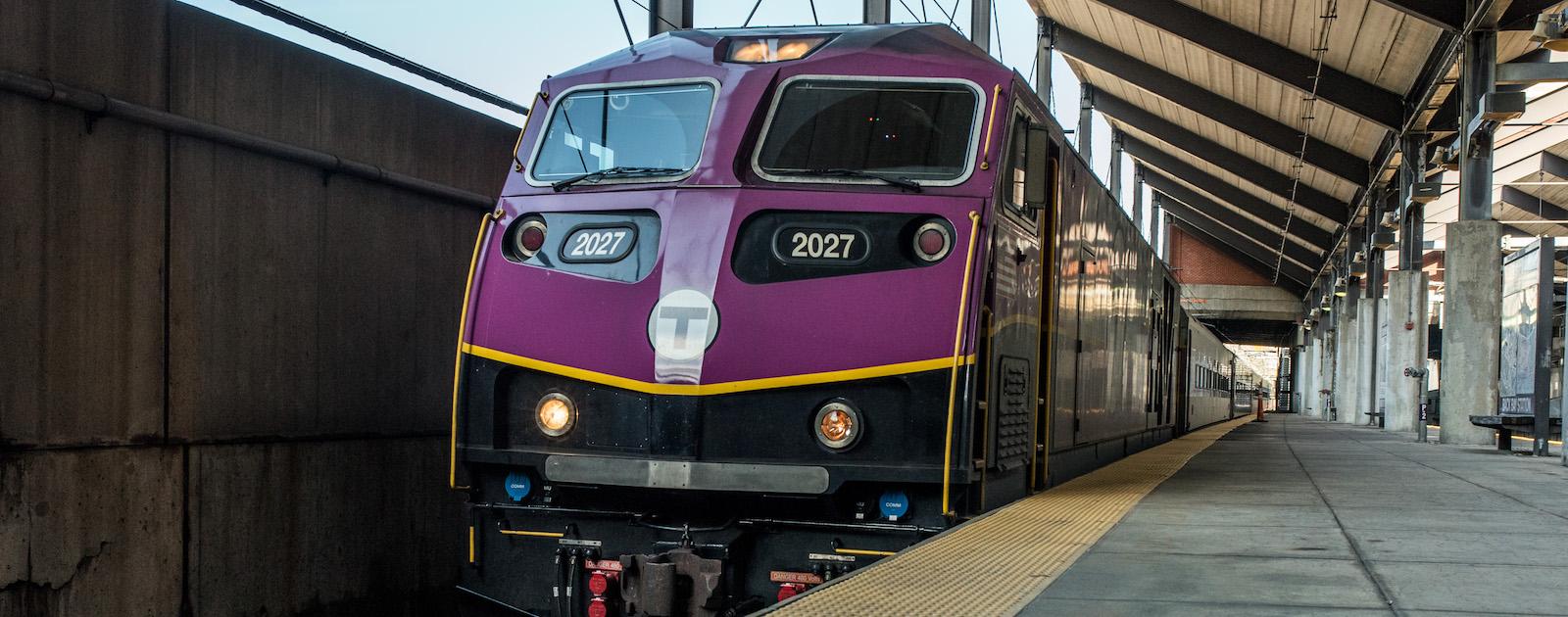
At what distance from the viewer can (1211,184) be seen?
41.7 metres

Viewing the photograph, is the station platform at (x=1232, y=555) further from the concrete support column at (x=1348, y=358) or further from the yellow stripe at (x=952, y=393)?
the concrete support column at (x=1348, y=358)

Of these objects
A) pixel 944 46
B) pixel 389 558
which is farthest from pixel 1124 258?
pixel 389 558

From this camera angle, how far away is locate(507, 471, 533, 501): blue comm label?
5973 mm

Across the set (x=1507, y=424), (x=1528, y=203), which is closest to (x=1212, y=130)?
(x=1528, y=203)

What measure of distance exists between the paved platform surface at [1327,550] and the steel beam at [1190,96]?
19.5 meters

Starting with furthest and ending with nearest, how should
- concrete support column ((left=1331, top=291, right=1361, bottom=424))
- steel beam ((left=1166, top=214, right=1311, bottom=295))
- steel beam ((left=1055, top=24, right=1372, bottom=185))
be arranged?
steel beam ((left=1166, top=214, right=1311, bottom=295))
concrete support column ((left=1331, top=291, right=1361, bottom=424))
steel beam ((left=1055, top=24, right=1372, bottom=185))

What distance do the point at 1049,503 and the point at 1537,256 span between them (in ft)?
35.8

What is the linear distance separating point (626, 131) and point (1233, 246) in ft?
174

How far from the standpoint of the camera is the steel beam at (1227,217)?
155ft

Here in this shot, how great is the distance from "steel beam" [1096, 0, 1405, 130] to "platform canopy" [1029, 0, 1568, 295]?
0.08 feet

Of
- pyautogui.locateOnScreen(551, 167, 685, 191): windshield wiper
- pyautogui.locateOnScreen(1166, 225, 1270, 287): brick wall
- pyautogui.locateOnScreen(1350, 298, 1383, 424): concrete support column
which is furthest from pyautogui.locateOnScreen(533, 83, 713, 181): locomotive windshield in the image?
pyautogui.locateOnScreen(1166, 225, 1270, 287): brick wall

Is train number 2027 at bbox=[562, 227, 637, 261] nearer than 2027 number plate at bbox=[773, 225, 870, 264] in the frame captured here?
No

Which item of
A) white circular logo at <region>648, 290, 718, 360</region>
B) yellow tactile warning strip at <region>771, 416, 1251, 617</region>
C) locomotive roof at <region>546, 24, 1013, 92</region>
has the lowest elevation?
yellow tactile warning strip at <region>771, 416, 1251, 617</region>

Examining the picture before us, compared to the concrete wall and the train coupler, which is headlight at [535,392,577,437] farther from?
the concrete wall
